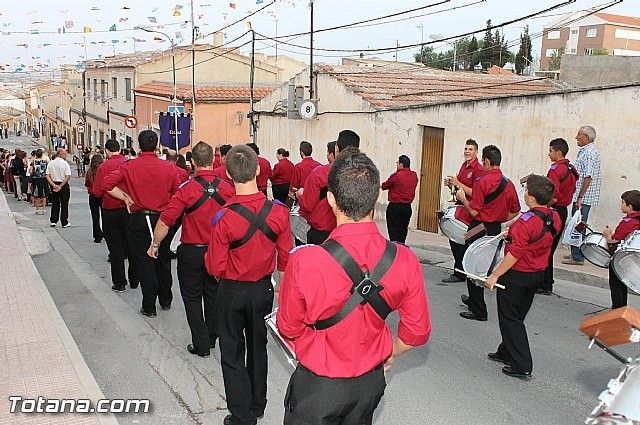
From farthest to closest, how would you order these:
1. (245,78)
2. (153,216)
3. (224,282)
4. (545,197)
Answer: (245,78) < (153,216) < (545,197) < (224,282)

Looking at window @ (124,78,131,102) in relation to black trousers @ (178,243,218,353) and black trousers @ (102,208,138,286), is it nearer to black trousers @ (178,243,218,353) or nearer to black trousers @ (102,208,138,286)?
black trousers @ (102,208,138,286)

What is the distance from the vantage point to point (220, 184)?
17.6 ft

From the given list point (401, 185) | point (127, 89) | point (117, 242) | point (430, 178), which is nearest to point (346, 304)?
point (117, 242)

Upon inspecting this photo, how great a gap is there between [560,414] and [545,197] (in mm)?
1702

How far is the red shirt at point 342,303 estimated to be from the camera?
2672 millimetres

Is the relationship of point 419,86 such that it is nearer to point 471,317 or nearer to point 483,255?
point 471,317

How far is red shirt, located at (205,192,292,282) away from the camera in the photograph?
13.4ft

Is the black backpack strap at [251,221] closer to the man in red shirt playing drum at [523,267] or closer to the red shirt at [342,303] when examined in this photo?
the red shirt at [342,303]

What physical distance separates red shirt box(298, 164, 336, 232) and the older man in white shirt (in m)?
7.63

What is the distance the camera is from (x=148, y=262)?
6676 millimetres

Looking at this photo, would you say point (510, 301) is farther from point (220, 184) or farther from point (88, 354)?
point (88, 354)

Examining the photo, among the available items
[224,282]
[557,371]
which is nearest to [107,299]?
[224,282]

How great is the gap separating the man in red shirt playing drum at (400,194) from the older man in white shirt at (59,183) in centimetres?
707

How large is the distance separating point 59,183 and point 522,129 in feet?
30.2
